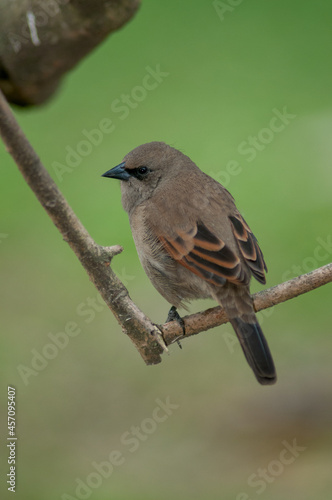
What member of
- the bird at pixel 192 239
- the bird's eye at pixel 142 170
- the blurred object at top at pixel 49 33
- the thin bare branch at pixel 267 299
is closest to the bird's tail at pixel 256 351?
the bird at pixel 192 239

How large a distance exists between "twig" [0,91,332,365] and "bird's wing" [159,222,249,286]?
198 millimetres

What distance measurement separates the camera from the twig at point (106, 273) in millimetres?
2756

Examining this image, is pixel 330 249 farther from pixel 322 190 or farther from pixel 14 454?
pixel 14 454

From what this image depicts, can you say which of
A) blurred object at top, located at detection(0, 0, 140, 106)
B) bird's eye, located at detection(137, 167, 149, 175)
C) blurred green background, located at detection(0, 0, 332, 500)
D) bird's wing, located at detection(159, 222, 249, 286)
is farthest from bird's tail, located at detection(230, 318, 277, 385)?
blurred object at top, located at detection(0, 0, 140, 106)

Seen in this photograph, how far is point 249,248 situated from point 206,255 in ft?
1.02

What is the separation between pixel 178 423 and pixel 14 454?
4.04 feet

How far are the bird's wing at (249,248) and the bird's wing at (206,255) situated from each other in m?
0.12

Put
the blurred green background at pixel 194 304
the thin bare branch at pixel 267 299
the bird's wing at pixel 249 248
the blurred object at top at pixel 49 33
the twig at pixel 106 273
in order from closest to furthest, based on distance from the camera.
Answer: the twig at pixel 106 273 < the thin bare branch at pixel 267 299 < the bird's wing at pixel 249 248 < the blurred object at top at pixel 49 33 < the blurred green background at pixel 194 304

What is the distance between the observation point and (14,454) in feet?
17.0

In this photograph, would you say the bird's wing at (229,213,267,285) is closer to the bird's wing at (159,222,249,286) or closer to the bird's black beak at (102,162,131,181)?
the bird's wing at (159,222,249,286)

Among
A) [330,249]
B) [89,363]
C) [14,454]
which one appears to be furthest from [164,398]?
[330,249]

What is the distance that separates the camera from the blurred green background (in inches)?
206

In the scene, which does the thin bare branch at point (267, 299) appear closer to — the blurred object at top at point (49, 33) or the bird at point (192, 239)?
the bird at point (192, 239)

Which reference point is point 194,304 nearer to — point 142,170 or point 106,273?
point 142,170
